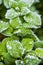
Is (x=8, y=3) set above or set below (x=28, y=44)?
above

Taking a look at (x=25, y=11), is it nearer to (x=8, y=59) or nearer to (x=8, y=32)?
(x=8, y=32)

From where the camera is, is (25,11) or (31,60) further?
(25,11)

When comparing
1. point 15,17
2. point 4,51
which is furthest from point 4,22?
point 4,51

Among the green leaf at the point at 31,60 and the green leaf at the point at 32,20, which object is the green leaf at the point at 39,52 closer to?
the green leaf at the point at 31,60

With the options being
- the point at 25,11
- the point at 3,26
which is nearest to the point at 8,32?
the point at 3,26

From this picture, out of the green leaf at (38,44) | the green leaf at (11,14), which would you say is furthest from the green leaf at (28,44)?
the green leaf at (11,14)

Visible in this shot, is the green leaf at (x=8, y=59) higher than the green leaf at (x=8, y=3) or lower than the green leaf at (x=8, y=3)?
lower
